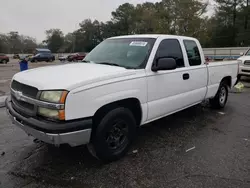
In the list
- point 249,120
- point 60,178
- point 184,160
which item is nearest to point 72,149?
point 60,178

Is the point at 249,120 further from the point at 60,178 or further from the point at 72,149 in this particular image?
the point at 60,178

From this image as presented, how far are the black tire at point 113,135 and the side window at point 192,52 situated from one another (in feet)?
6.76

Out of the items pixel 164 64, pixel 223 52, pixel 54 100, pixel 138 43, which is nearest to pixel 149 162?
pixel 164 64

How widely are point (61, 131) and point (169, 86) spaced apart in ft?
6.81

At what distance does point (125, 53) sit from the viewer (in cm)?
385

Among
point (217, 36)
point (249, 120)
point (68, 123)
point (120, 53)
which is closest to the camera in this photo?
point (68, 123)

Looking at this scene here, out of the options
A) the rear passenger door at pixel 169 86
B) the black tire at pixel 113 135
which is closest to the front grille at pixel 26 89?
the black tire at pixel 113 135

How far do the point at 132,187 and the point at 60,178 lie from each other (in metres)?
0.94

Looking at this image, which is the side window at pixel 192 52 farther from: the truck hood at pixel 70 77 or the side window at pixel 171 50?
the truck hood at pixel 70 77

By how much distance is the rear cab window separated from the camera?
461 cm

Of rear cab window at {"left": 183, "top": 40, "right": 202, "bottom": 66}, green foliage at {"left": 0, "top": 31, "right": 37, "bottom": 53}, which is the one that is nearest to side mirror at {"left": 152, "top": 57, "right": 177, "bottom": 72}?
rear cab window at {"left": 183, "top": 40, "right": 202, "bottom": 66}

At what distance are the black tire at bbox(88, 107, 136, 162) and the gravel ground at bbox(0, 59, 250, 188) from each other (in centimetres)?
17

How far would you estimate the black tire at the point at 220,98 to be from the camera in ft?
19.4

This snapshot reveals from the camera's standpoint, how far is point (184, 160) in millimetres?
3361
